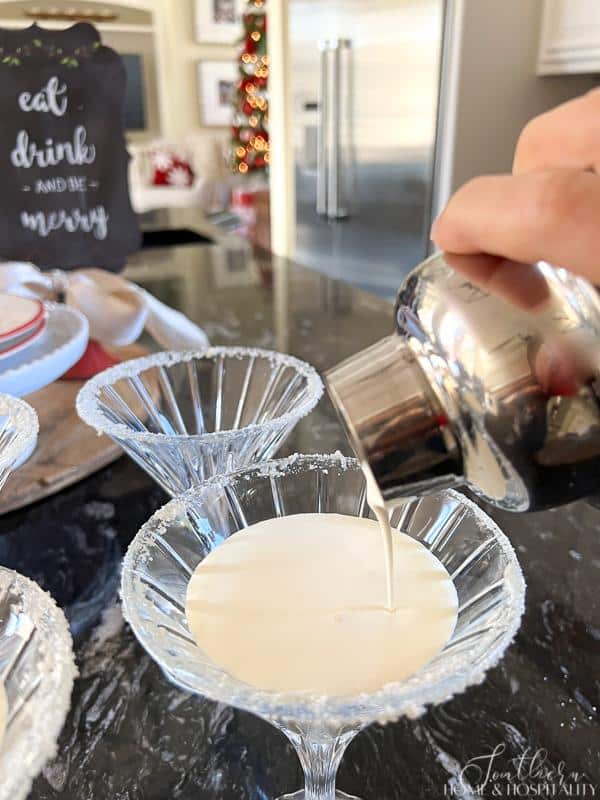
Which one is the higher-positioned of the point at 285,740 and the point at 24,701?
the point at 24,701

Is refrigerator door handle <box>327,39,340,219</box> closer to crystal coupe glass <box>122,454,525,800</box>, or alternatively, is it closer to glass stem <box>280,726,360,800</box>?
crystal coupe glass <box>122,454,525,800</box>

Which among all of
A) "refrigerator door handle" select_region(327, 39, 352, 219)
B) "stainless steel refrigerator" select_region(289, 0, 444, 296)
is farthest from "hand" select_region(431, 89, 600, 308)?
"refrigerator door handle" select_region(327, 39, 352, 219)

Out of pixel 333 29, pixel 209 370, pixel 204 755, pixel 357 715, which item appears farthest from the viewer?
pixel 333 29

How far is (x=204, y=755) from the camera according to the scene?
44 cm

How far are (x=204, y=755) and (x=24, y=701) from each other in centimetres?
15

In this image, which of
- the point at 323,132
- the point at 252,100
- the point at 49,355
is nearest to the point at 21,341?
the point at 49,355

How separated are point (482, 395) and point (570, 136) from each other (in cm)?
16

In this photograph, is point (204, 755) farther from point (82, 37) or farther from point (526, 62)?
point (526, 62)

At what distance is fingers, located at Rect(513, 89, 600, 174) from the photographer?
1.26ft

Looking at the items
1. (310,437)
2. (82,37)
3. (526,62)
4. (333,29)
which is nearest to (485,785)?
(310,437)

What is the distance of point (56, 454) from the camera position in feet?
2.41

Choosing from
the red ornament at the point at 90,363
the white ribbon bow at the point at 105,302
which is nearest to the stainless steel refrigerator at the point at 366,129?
the white ribbon bow at the point at 105,302

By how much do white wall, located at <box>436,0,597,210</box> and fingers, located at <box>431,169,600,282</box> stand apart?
195 cm

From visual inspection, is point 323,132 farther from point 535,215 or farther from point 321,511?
point 535,215
